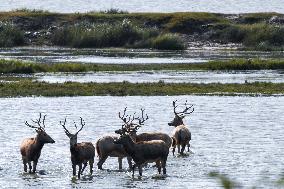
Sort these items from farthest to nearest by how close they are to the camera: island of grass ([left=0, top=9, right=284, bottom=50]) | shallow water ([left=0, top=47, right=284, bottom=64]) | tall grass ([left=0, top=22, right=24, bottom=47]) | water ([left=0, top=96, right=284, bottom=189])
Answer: tall grass ([left=0, top=22, right=24, bottom=47])
island of grass ([left=0, top=9, right=284, bottom=50])
shallow water ([left=0, top=47, right=284, bottom=64])
water ([left=0, top=96, right=284, bottom=189])

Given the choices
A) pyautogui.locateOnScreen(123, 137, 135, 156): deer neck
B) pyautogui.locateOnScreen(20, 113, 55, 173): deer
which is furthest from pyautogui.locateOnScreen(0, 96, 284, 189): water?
pyautogui.locateOnScreen(123, 137, 135, 156): deer neck

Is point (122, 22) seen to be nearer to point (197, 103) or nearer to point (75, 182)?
point (197, 103)

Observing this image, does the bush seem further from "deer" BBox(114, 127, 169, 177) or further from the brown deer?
"deer" BBox(114, 127, 169, 177)

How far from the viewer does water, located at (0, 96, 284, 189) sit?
27.5 meters

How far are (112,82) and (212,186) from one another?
26199 millimetres

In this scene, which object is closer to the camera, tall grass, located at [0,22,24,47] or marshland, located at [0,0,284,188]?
marshland, located at [0,0,284,188]

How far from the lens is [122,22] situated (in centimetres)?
8794

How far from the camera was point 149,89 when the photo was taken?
164ft

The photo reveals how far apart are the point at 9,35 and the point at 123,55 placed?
1283 centimetres

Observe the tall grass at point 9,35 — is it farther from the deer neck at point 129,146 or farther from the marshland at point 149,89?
the deer neck at point 129,146

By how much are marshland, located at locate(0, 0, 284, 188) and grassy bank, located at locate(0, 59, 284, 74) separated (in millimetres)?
64

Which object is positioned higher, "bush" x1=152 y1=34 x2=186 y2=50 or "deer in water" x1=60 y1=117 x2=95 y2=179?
"deer in water" x1=60 y1=117 x2=95 y2=179

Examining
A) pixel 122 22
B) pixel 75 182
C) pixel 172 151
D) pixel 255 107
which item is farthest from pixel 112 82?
pixel 122 22

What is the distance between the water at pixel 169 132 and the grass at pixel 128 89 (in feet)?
2.48
